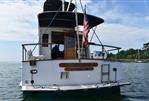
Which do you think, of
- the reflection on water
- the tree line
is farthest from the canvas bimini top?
the tree line

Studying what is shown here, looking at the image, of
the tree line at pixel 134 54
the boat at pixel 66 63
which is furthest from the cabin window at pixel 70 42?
the tree line at pixel 134 54

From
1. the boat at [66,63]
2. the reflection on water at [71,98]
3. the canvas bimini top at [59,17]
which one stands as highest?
the canvas bimini top at [59,17]

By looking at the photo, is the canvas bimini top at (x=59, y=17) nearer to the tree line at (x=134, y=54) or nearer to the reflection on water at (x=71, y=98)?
the reflection on water at (x=71, y=98)

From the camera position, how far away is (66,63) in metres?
16.0

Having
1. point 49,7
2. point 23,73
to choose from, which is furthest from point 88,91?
point 49,7

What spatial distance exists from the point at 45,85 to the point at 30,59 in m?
1.50

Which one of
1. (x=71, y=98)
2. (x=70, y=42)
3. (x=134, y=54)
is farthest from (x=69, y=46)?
(x=134, y=54)

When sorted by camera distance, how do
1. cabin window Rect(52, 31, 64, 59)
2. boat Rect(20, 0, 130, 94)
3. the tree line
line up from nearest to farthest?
boat Rect(20, 0, 130, 94) → cabin window Rect(52, 31, 64, 59) → the tree line

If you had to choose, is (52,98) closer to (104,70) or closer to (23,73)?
(23,73)

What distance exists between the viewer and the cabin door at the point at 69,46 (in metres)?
17.6

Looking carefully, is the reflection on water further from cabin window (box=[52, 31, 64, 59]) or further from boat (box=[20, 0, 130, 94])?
cabin window (box=[52, 31, 64, 59])

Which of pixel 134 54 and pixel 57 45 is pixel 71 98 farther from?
pixel 134 54

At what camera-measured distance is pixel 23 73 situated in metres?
16.4

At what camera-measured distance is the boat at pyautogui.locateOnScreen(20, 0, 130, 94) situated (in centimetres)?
1606
